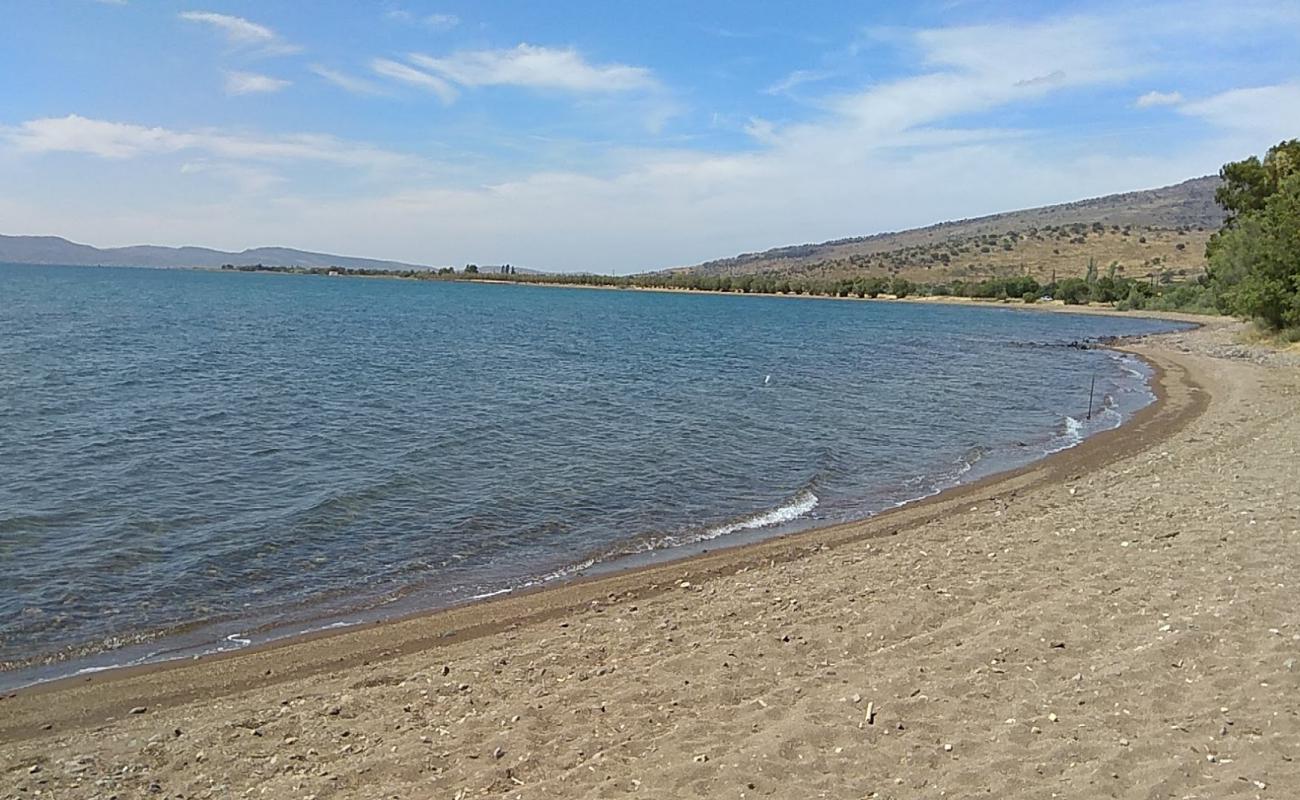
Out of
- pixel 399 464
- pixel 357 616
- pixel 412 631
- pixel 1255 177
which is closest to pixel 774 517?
pixel 412 631

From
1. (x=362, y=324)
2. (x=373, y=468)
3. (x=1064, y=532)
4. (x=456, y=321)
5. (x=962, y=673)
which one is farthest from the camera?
(x=456, y=321)

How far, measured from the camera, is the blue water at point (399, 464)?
37.2 ft

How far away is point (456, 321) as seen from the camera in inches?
3056

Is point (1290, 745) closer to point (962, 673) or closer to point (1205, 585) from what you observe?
point (962, 673)

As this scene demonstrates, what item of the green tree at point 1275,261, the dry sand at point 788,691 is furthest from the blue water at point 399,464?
the green tree at point 1275,261

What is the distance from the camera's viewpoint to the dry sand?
582 cm

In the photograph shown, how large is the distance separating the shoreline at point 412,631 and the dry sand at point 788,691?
1.9 inches

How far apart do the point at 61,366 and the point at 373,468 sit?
22145 mm

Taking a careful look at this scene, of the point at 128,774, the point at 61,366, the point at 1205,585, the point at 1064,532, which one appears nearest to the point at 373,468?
the point at 128,774

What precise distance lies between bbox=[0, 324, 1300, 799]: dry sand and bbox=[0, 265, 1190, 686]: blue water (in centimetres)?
178

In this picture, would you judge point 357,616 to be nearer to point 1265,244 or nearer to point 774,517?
point 774,517

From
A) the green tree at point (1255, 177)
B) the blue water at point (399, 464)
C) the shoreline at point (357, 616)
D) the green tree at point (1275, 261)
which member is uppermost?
the green tree at point (1255, 177)

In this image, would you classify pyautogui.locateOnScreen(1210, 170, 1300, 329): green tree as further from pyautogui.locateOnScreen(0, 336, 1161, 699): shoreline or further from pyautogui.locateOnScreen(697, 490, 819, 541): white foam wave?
pyautogui.locateOnScreen(0, 336, 1161, 699): shoreline

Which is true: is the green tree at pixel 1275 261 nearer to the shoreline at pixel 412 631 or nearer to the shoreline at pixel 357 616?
the shoreline at pixel 412 631
